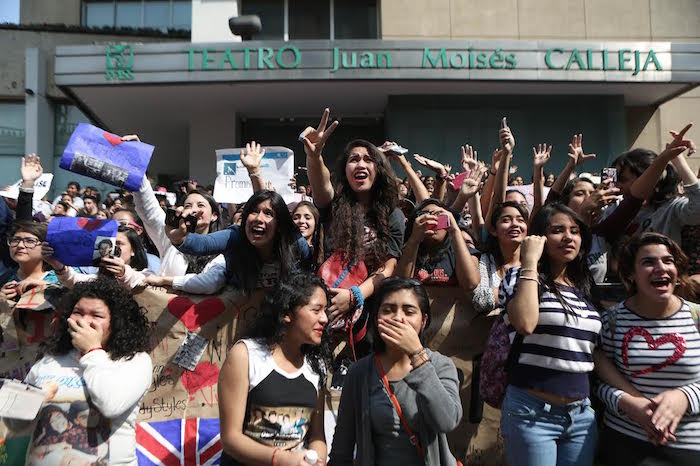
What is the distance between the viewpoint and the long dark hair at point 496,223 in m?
3.83

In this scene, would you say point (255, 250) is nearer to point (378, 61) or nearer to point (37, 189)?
point (37, 189)

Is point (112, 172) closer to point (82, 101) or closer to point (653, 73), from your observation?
point (82, 101)

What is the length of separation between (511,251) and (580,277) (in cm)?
66

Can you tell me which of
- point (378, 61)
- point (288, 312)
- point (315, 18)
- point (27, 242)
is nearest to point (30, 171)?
point (27, 242)

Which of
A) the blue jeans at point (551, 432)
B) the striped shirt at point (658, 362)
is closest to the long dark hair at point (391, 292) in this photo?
the blue jeans at point (551, 432)

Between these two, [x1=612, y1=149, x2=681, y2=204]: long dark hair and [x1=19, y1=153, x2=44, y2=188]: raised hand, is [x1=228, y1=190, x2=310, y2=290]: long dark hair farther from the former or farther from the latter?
[x1=612, y1=149, x2=681, y2=204]: long dark hair

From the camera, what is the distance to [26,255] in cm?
394

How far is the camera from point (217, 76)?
38.4 feet

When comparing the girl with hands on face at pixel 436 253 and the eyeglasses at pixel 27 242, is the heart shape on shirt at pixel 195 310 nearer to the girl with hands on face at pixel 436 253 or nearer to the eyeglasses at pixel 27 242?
the eyeglasses at pixel 27 242

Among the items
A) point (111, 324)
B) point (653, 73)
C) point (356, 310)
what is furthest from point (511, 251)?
point (653, 73)

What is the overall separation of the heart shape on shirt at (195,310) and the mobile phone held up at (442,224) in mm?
1553

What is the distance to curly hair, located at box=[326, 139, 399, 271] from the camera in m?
3.62

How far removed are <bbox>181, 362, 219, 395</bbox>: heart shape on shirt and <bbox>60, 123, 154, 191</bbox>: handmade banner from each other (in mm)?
1297

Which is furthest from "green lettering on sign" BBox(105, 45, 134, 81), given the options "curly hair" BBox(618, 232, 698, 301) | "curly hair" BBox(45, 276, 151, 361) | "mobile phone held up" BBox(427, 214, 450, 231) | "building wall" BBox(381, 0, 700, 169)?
"curly hair" BBox(618, 232, 698, 301)
